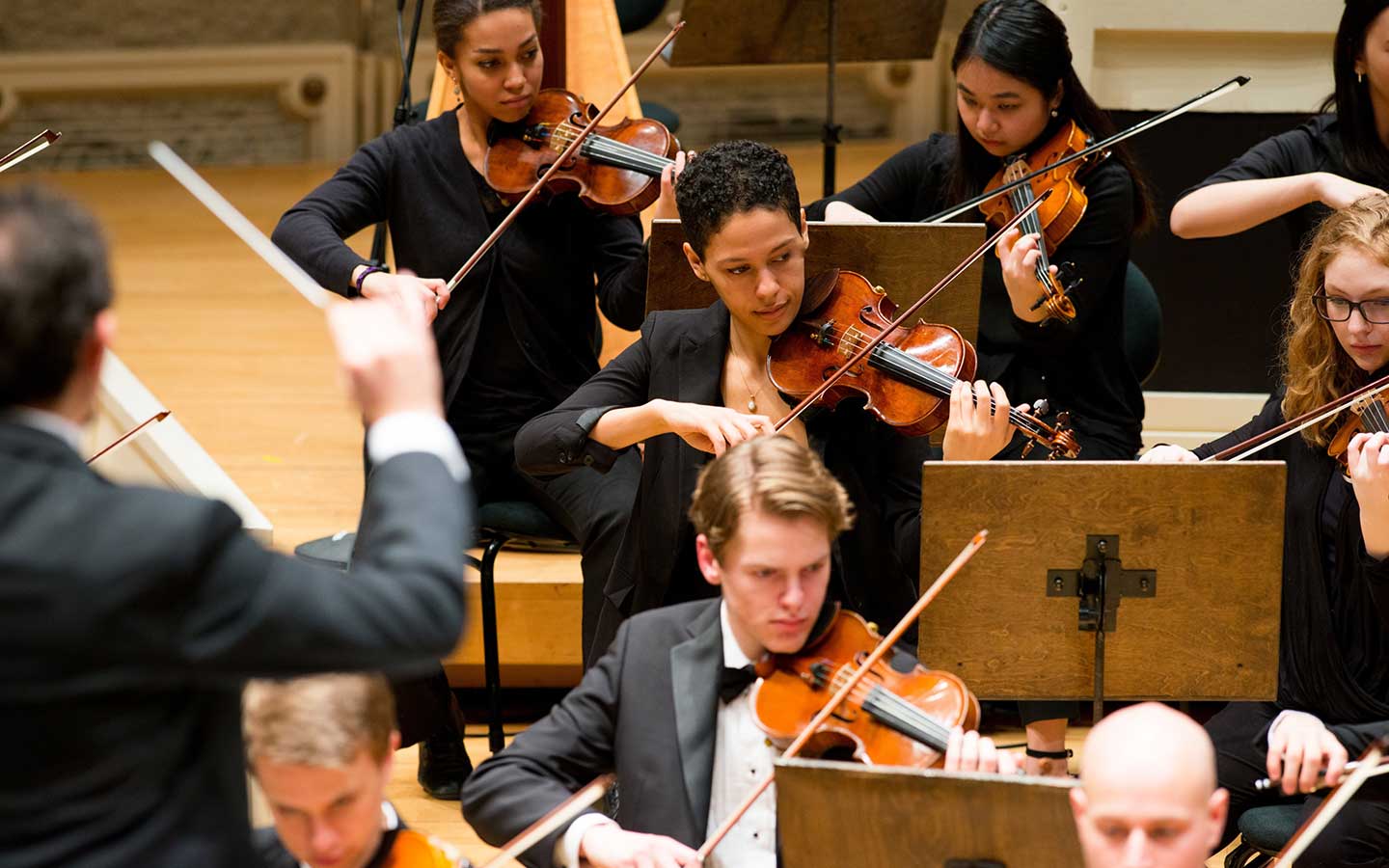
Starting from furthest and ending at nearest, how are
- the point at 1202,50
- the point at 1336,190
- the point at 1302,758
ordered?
the point at 1202,50
the point at 1336,190
the point at 1302,758

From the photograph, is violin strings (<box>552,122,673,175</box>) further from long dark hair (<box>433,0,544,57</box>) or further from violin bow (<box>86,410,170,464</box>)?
violin bow (<box>86,410,170,464</box>)

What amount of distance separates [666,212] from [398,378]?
5.06 ft

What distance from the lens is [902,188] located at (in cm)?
287

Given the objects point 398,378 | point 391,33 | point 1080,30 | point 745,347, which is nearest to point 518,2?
point 745,347

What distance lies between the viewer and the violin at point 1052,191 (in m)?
2.60

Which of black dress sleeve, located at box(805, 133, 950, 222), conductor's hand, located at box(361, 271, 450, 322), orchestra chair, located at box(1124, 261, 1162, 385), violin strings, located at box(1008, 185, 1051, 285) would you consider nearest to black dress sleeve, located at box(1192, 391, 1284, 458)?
violin strings, located at box(1008, 185, 1051, 285)

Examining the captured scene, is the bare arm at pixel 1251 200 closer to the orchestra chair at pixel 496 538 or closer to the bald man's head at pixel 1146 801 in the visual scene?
the orchestra chair at pixel 496 538

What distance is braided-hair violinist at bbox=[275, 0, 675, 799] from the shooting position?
275 centimetres

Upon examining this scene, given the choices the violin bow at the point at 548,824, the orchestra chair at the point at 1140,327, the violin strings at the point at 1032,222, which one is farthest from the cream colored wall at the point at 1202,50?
the violin bow at the point at 548,824

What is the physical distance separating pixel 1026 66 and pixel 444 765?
1.43 meters

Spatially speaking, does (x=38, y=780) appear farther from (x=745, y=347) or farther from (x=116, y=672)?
(x=745, y=347)

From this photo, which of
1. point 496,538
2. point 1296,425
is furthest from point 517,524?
point 1296,425

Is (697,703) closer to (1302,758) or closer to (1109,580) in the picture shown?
(1109,580)

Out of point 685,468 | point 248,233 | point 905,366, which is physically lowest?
point 685,468
